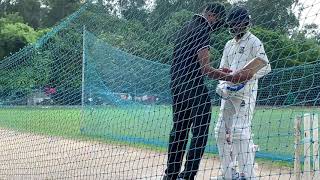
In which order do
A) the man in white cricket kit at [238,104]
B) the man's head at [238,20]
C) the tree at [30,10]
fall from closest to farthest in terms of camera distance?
the man's head at [238,20] → the man in white cricket kit at [238,104] → the tree at [30,10]

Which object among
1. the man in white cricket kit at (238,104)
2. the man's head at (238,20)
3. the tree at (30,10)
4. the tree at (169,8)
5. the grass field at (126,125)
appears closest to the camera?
the man's head at (238,20)

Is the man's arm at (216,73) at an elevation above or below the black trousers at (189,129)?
above

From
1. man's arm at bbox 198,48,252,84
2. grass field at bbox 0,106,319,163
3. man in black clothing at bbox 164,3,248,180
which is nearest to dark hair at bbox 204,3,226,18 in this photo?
man in black clothing at bbox 164,3,248,180

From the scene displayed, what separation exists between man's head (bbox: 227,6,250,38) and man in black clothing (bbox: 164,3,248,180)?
13 cm

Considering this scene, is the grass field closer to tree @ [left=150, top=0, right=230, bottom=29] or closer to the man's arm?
tree @ [left=150, top=0, right=230, bottom=29]

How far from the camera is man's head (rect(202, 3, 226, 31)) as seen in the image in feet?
14.8

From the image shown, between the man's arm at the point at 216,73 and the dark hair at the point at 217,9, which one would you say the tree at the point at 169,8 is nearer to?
the dark hair at the point at 217,9

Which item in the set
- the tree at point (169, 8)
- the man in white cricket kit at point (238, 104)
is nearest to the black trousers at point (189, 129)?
the man in white cricket kit at point (238, 104)

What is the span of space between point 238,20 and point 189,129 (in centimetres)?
104

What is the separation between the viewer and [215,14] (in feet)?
14.8

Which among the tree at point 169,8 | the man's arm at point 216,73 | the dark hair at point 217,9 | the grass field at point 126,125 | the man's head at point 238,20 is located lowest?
the grass field at point 126,125

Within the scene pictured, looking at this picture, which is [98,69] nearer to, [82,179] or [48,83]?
[48,83]

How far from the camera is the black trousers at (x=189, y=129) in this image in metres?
4.50

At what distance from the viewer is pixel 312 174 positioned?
4.41 metres
